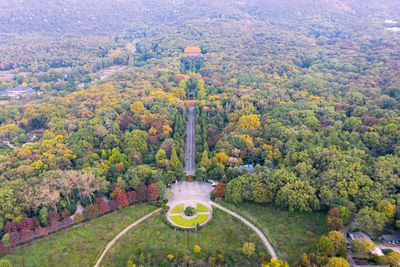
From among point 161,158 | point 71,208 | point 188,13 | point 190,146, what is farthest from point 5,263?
point 188,13

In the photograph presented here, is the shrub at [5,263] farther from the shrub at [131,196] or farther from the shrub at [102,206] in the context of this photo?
the shrub at [131,196]

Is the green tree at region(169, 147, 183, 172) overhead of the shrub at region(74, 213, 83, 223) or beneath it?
overhead

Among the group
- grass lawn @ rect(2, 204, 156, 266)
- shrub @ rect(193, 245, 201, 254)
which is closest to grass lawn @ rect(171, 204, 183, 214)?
grass lawn @ rect(2, 204, 156, 266)

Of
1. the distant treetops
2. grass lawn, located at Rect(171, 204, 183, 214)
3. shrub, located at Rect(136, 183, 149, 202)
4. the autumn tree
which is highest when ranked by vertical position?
the distant treetops

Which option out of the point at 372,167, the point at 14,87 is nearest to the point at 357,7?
the point at 372,167

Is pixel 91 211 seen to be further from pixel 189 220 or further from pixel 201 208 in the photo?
pixel 201 208

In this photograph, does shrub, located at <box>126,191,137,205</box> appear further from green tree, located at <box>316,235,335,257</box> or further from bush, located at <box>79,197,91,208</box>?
green tree, located at <box>316,235,335,257</box>

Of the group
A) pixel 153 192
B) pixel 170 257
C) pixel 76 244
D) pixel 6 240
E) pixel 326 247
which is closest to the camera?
pixel 326 247

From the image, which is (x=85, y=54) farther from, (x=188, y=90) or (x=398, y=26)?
(x=398, y=26)
